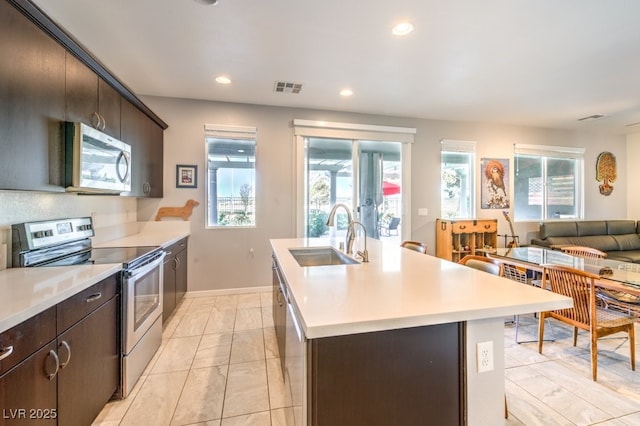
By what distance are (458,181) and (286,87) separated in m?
3.55

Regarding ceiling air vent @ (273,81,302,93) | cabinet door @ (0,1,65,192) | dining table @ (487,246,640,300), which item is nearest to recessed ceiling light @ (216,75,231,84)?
ceiling air vent @ (273,81,302,93)

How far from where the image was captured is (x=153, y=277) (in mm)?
2377

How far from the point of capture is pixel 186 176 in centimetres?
395

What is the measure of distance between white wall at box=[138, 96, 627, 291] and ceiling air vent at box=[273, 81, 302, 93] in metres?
0.61

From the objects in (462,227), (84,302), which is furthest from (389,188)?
(84,302)

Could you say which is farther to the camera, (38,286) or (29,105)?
(29,105)

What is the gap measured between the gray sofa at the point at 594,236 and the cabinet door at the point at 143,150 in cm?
637

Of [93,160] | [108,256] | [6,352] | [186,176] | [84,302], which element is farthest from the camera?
[186,176]

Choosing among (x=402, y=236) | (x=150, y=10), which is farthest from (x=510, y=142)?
(x=150, y=10)

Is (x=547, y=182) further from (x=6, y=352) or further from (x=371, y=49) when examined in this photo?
(x=6, y=352)

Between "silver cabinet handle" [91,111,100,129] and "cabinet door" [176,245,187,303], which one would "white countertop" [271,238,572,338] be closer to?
"silver cabinet handle" [91,111,100,129]

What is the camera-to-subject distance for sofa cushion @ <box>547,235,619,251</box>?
198 inches

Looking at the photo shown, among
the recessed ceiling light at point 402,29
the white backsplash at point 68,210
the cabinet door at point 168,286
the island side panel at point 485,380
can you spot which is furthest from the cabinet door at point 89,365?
the recessed ceiling light at point 402,29

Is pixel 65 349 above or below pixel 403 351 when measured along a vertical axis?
below
